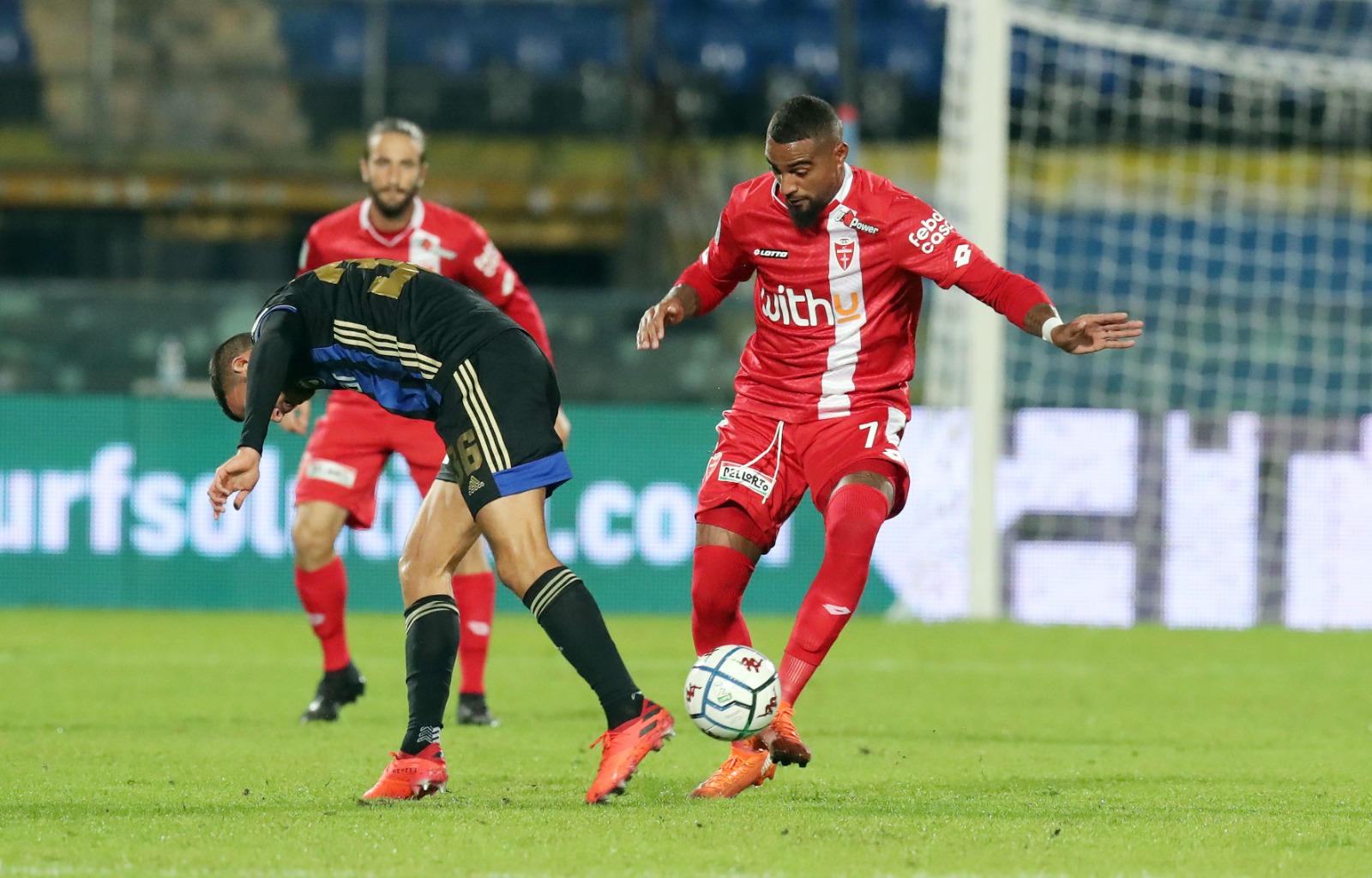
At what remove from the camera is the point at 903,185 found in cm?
1638

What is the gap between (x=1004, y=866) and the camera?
3.81 metres

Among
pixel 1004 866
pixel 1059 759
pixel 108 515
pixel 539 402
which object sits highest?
pixel 539 402

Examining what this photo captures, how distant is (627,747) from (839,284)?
4.90ft

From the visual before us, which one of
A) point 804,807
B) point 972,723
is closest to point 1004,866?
point 804,807

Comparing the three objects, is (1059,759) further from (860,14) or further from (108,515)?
(860,14)

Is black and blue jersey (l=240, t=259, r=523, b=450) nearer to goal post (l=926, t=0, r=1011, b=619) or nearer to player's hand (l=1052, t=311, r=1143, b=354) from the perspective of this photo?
player's hand (l=1052, t=311, r=1143, b=354)

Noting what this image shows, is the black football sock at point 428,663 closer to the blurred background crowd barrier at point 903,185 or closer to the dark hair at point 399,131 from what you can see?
the dark hair at point 399,131

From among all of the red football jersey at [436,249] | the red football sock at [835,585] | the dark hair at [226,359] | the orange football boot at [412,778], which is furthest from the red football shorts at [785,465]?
the red football jersey at [436,249]

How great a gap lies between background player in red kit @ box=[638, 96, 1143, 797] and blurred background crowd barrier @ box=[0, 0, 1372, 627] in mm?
6364

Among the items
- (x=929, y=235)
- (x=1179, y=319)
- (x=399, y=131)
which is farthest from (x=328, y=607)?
(x=1179, y=319)

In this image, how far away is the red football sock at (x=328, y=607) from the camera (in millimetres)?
7254

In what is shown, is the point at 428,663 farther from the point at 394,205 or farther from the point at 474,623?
the point at 394,205

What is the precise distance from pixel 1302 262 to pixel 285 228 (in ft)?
26.7

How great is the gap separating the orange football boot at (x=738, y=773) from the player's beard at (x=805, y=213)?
4.68 ft
